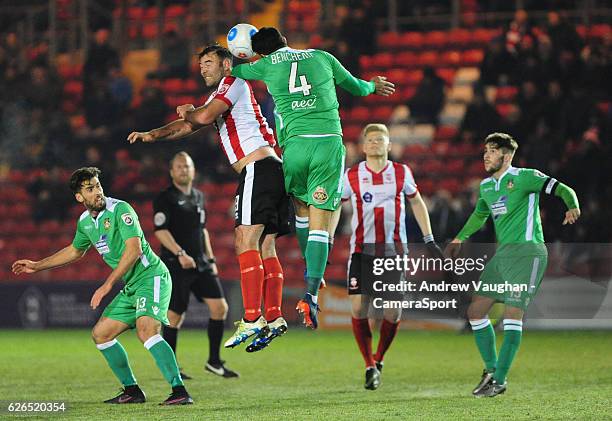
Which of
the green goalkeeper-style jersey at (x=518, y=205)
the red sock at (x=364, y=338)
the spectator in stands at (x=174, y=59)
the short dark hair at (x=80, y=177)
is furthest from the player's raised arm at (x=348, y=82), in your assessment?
the spectator in stands at (x=174, y=59)

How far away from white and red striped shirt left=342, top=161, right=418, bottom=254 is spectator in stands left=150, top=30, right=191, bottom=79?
1160 cm

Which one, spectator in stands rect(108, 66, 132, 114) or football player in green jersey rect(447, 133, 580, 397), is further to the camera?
spectator in stands rect(108, 66, 132, 114)

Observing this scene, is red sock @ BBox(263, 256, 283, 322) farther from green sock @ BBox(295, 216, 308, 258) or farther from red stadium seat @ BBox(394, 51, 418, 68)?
red stadium seat @ BBox(394, 51, 418, 68)

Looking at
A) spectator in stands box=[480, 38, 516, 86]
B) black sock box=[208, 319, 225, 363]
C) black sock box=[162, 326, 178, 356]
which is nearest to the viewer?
black sock box=[162, 326, 178, 356]

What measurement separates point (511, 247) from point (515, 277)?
24 centimetres

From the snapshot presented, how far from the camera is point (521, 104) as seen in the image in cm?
1614

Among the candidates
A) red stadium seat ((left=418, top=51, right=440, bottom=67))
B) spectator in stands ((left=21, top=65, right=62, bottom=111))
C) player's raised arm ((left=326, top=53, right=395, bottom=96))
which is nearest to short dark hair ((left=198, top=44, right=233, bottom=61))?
player's raised arm ((left=326, top=53, right=395, bottom=96))

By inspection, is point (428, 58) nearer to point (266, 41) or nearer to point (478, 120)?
point (478, 120)

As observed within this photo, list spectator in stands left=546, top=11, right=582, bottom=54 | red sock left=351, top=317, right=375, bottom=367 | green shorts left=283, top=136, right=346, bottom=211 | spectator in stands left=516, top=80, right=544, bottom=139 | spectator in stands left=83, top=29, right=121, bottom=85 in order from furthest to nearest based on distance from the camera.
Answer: spectator in stands left=83, top=29, right=121, bottom=85 < spectator in stands left=546, top=11, right=582, bottom=54 < spectator in stands left=516, top=80, right=544, bottom=139 < red sock left=351, top=317, right=375, bottom=367 < green shorts left=283, top=136, right=346, bottom=211

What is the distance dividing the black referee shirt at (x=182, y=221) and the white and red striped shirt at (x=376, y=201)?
169 cm

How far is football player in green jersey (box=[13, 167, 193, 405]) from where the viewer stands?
295 inches

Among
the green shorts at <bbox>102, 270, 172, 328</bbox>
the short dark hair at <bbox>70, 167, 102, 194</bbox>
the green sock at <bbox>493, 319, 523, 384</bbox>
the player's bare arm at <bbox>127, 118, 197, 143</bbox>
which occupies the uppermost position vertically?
the player's bare arm at <bbox>127, 118, 197, 143</bbox>

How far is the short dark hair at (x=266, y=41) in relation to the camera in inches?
267

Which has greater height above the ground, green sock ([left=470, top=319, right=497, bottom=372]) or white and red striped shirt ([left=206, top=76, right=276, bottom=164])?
white and red striped shirt ([left=206, top=76, right=276, bottom=164])
